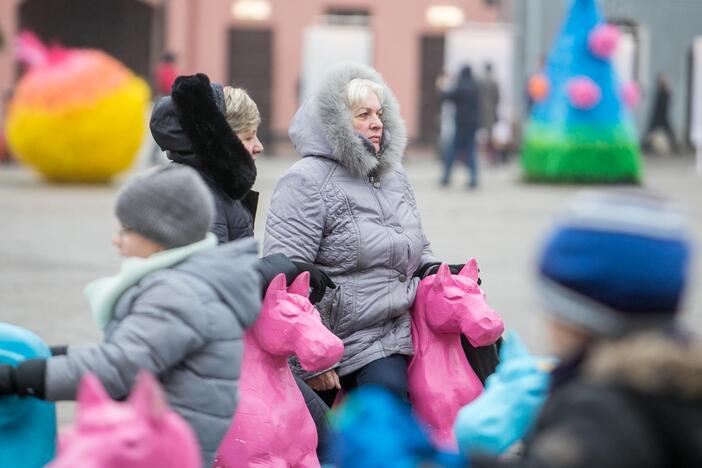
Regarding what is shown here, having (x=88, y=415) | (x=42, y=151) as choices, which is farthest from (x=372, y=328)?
(x=42, y=151)

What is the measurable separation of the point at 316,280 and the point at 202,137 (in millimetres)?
548

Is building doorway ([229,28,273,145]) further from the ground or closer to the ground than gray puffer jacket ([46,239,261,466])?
further from the ground

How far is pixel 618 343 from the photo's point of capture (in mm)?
2182

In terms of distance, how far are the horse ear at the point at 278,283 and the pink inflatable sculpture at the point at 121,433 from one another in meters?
1.54

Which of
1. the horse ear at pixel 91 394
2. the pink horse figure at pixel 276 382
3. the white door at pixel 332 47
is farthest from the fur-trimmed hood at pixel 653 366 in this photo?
the white door at pixel 332 47

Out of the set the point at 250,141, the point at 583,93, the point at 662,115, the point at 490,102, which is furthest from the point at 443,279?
the point at 662,115

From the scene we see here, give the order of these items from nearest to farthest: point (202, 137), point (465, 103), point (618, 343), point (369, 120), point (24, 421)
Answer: point (618, 343) < point (24, 421) < point (202, 137) < point (369, 120) < point (465, 103)

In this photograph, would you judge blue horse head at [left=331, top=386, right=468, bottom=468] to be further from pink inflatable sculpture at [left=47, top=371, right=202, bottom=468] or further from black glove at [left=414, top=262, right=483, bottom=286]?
black glove at [left=414, top=262, right=483, bottom=286]

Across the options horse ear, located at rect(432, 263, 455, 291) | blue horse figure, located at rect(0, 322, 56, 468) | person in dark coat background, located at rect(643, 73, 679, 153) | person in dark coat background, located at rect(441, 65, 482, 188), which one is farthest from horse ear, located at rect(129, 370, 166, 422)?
person in dark coat background, located at rect(643, 73, 679, 153)

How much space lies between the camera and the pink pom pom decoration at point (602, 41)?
19656 millimetres

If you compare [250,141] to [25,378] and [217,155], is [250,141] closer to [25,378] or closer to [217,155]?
[217,155]

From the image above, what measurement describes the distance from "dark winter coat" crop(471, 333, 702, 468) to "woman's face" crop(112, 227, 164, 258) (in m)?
1.23

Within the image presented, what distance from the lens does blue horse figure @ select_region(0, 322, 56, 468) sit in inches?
130

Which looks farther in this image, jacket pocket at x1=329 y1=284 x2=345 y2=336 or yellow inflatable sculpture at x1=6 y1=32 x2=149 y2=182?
yellow inflatable sculpture at x1=6 y1=32 x2=149 y2=182
